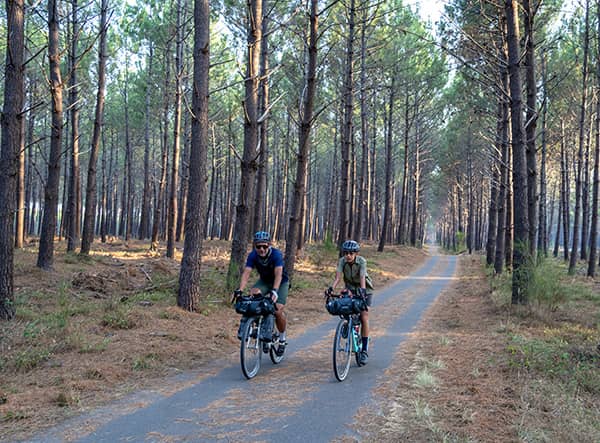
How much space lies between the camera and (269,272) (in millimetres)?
6875

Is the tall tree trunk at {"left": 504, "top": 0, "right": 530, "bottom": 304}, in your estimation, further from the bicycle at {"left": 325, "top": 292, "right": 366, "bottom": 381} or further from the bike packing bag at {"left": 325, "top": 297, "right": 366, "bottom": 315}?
the bike packing bag at {"left": 325, "top": 297, "right": 366, "bottom": 315}

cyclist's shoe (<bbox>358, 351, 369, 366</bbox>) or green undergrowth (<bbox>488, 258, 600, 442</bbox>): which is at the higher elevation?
green undergrowth (<bbox>488, 258, 600, 442</bbox>)

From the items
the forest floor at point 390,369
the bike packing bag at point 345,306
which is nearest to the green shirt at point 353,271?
the bike packing bag at point 345,306

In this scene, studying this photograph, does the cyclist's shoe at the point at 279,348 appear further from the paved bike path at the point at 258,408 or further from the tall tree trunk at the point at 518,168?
the tall tree trunk at the point at 518,168

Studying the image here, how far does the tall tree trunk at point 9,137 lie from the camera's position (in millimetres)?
7812

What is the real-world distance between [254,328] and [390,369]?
6.84 feet

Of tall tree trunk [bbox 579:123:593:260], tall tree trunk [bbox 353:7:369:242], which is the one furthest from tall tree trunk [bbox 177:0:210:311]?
tall tree trunk [bbox 579:123:593:260]

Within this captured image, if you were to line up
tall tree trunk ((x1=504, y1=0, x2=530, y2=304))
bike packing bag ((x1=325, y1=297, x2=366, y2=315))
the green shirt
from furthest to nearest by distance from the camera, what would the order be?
1. tall tree trunk ((x1=504, y1=0, x2=530, y2=304))
2. the green shirt
3. bike packing bag ((x1=325, y1=297, x2=366, y2=315))

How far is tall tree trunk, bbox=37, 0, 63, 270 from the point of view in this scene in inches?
515

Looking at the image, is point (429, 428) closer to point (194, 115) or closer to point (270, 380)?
point (270, 380)

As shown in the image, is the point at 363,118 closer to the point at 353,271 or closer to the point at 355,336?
the point at 353,271

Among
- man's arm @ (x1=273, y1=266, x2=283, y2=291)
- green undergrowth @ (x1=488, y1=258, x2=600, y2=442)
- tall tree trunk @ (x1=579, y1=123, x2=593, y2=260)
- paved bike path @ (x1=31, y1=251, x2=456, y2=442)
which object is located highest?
tall tree trunk @ (x1=579, y1=123, x2=593, y2=260)

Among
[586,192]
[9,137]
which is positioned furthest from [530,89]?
[586,192]

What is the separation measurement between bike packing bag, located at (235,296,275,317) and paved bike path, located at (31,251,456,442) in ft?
2.88
